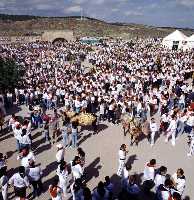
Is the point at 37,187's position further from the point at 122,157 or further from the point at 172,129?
the point at 172,129

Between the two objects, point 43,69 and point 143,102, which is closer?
point 143,102

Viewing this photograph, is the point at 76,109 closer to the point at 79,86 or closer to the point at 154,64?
the point at 79,86

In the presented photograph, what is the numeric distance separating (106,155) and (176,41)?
38.2 m

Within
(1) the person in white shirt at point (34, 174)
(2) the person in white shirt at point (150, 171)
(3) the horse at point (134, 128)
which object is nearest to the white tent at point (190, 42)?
(3) the horse at point (134, 128)

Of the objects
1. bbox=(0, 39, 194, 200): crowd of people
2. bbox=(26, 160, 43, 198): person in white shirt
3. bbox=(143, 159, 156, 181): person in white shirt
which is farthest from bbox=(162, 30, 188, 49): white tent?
bbox=(26, 160, 43, 198): person in white shirt

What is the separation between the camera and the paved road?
45.8 feet

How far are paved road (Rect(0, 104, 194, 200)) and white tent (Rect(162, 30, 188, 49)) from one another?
34.3 meters

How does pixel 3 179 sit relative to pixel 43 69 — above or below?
above

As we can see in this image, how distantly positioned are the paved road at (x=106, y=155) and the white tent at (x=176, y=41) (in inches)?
1349

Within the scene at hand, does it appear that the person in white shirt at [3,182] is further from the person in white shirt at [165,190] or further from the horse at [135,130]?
the horse at [135,130]

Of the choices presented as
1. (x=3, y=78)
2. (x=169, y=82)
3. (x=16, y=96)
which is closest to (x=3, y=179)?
(x=16, y=96)

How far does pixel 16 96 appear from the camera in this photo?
2391 centimetres

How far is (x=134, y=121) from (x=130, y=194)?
6.53 m

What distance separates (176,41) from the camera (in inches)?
A: 2008
